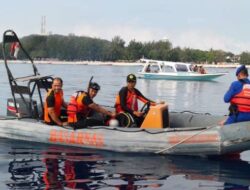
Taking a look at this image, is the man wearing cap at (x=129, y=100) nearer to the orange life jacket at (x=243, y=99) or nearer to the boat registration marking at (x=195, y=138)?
the boat registration marking at (x=195, y=138)

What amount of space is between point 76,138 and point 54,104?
90 cm

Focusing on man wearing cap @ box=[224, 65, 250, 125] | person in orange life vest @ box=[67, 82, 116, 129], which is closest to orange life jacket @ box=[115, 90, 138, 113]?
person in orange life vest @ box=[67, 82, 116, 129]

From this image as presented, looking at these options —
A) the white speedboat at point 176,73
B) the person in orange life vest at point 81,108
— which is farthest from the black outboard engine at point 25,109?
the white speedboat at point 176,73

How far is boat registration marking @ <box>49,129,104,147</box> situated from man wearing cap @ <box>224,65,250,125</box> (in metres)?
2.88

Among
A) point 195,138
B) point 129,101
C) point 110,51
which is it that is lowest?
point 195,138

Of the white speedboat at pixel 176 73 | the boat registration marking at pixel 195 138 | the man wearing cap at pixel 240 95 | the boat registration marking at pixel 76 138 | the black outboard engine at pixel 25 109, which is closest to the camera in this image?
the man wearing cap at pixel 240 95

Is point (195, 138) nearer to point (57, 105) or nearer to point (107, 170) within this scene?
point (107, 170)

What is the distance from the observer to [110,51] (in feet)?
497

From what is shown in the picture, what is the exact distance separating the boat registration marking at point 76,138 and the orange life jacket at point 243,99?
2946mm

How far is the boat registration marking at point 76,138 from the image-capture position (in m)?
11.3

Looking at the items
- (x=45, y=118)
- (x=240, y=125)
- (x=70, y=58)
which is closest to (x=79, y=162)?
(x=45, y=118)

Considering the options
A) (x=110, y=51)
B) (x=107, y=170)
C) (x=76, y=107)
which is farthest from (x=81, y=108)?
(x=110, y=51)

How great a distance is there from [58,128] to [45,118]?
1.56 feet

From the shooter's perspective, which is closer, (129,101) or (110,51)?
(129,101)
